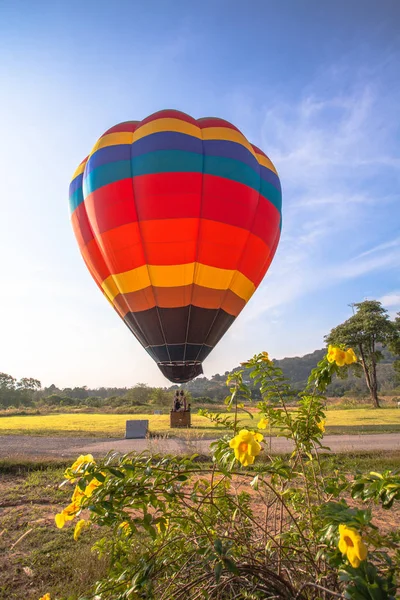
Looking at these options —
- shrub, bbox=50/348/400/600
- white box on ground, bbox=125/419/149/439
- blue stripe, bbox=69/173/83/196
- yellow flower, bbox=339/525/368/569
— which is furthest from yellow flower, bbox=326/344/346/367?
white box on ground, bbox=125/419/149/439

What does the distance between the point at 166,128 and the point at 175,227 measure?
3215mm

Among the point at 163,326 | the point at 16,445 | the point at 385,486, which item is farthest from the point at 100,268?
the point at 385,486

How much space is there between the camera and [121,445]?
35.4 feet

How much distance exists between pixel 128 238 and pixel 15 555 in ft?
24.6

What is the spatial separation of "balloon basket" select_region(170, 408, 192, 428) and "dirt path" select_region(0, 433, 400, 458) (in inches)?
143

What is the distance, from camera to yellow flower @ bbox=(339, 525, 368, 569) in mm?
1017

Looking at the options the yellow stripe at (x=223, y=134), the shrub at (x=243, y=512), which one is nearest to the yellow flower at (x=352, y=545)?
the shrub at (x=243, y=512)

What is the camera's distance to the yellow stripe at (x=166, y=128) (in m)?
10.1

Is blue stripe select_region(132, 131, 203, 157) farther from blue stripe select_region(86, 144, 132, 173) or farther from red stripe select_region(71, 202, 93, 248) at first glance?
red stripe select_region(71, 202, 93, 248)

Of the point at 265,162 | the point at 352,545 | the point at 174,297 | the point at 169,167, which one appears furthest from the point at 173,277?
the point at 352,545

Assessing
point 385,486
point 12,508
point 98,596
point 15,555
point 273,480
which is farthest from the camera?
point 12,508

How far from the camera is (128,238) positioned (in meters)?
9.64

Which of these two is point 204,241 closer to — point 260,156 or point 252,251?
point 252,251

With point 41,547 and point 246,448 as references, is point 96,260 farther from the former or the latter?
point 246,448
